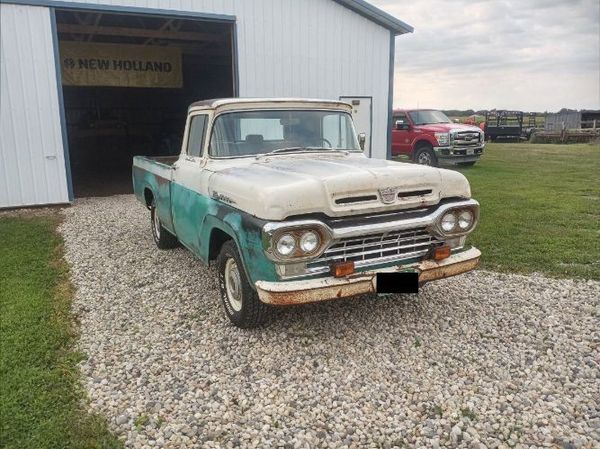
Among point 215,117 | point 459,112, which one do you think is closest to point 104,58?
point 215,117

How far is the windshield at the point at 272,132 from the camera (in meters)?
4.71

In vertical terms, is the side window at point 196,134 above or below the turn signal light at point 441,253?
above

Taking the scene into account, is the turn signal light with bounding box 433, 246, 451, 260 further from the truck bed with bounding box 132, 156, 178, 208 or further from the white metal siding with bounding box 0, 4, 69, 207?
the white metal siding with bounding box 0, 4, 69, 207

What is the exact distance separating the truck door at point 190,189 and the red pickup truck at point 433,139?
453 inches

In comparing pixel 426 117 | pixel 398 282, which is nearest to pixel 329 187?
pixel 398 282

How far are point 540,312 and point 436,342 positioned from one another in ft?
4.16

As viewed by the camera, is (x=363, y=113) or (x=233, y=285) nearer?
(x=233, y=285)

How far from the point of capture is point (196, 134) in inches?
202

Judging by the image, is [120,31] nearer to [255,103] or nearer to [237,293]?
[255,103]

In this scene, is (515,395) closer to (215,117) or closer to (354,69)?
(215,117)

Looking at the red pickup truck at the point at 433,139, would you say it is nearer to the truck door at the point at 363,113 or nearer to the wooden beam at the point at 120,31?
the truck door at the point at 363,113

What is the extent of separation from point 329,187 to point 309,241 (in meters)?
0.42

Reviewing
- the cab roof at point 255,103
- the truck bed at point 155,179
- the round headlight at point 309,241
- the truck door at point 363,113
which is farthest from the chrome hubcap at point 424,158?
the round headlight at point 309,241

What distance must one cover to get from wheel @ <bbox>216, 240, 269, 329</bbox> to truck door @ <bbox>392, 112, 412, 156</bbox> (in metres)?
13.3
